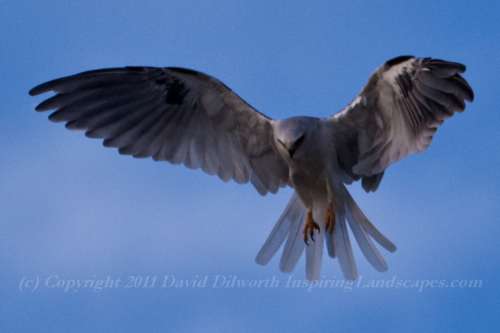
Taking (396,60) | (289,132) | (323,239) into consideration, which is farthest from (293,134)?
(323,239)

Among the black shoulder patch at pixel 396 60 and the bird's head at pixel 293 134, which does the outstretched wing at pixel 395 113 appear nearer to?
the black shoulder patch at pixel 396 60

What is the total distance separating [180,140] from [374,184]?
1.85 meters

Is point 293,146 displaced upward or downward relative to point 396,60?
downward

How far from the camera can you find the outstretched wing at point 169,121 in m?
8.50

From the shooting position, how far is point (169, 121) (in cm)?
878

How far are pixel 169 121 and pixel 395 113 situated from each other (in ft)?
7.13

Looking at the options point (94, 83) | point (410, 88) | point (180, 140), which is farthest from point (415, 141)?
point (94, 83)

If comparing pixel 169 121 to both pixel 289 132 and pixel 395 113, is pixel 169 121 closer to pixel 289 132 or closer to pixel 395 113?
pixel 289 132

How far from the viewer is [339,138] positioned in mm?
8023

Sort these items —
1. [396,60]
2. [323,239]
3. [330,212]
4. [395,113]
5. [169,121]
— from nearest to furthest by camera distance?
[396,60]
[395,113]
[330,212]
[323,239]
[169,121]

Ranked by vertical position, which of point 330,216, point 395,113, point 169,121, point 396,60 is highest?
point 396,60

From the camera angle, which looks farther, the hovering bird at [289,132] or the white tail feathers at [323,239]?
the white tail feathers at [323,239]

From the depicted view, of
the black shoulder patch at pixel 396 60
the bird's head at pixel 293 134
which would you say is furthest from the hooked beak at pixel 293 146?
the black shoulder patch at pixel 396 60

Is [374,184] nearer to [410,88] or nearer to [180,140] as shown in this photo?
[410,88]
